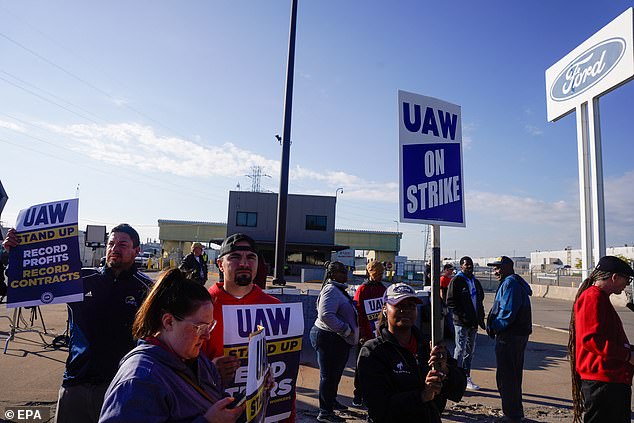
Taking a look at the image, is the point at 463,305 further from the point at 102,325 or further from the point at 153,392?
the point at 153,392

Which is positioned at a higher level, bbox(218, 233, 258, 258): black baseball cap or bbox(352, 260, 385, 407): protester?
bbox(218, 233, 258, 258): black baseball cap

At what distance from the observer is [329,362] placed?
549cm

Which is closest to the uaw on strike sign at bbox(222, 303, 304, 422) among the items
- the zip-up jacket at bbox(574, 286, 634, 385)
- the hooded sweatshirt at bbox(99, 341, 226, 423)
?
the hooded sweatshirt at bbox(99, 341, 226, 423)

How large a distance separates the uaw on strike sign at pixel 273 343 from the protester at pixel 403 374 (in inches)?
19.4

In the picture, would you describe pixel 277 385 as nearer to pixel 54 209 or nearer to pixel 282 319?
pixel 282 319

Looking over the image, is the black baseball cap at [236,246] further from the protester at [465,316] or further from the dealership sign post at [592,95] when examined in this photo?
the dealership sign post at [592,95]

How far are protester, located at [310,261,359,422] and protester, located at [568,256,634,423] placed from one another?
2.60 m

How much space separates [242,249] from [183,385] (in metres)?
1.45

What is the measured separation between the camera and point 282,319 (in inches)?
119

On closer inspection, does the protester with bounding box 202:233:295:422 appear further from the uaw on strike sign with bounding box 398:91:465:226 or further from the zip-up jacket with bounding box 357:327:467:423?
the uaw on strike sign with bounding box 398:91:465:226

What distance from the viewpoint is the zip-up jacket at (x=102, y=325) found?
3.20 m

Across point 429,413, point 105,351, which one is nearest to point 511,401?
point 429,413

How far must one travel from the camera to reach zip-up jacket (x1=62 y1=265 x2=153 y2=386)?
3.20 metres

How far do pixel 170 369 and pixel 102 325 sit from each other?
1.84m
